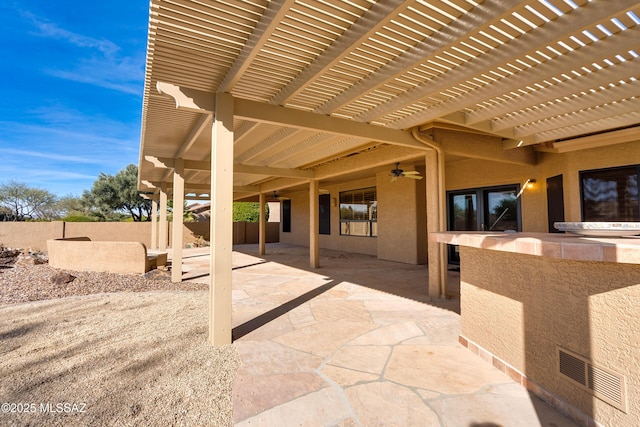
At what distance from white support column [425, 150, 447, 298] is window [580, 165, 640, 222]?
125 inches

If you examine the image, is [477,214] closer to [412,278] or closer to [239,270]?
[412,278]

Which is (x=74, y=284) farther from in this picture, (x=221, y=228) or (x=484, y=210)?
(x=484, y=210)

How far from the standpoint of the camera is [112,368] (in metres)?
2.86

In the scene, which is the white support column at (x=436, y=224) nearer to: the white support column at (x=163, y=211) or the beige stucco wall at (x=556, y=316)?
the beige stucco wall at (x=556, y=316)

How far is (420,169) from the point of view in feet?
30.8

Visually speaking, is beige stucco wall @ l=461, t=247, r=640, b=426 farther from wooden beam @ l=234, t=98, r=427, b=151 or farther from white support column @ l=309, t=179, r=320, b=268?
white support column @ l=309, t=179, r=320, b=268

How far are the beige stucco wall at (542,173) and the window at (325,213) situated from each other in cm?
619

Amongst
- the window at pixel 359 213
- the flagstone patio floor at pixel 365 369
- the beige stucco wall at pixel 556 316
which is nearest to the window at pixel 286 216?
the window at pixel 359 213

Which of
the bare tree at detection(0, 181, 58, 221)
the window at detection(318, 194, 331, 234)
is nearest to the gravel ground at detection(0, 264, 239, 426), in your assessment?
the window at detection(318, 194, 331, 234)

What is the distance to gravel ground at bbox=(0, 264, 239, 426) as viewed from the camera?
220 cm

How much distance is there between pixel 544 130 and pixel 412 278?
392cm

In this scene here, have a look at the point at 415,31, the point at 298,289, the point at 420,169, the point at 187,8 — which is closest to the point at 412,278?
the point at 298,289

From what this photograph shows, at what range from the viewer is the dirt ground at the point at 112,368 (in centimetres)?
219

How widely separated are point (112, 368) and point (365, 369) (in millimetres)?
2378
